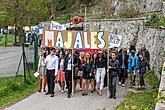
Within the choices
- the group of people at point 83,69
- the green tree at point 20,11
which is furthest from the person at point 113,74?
the green tree at point 20,11

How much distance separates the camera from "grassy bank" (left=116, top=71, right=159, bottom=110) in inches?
515

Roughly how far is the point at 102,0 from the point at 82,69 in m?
28.6

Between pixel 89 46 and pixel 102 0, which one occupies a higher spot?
pixel 102 0

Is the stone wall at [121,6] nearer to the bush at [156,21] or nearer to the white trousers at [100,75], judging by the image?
the bush at [156,21]

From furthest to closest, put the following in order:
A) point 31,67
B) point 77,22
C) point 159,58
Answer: point 77,22, point 31,67, point 159,58

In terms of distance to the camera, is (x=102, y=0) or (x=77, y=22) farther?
(x=102, y=0)

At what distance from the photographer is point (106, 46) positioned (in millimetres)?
17062

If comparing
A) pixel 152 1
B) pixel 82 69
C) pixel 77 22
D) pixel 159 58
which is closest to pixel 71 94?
pixel 82 69

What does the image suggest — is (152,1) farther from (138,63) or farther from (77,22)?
(138,63)

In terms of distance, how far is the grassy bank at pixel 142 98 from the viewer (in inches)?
515

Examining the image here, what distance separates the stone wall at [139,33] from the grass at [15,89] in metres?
5.88

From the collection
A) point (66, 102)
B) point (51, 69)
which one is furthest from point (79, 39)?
point (66, 102)

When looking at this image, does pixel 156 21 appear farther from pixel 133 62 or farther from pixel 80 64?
pixel 80 64

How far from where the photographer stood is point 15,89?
1798cm
